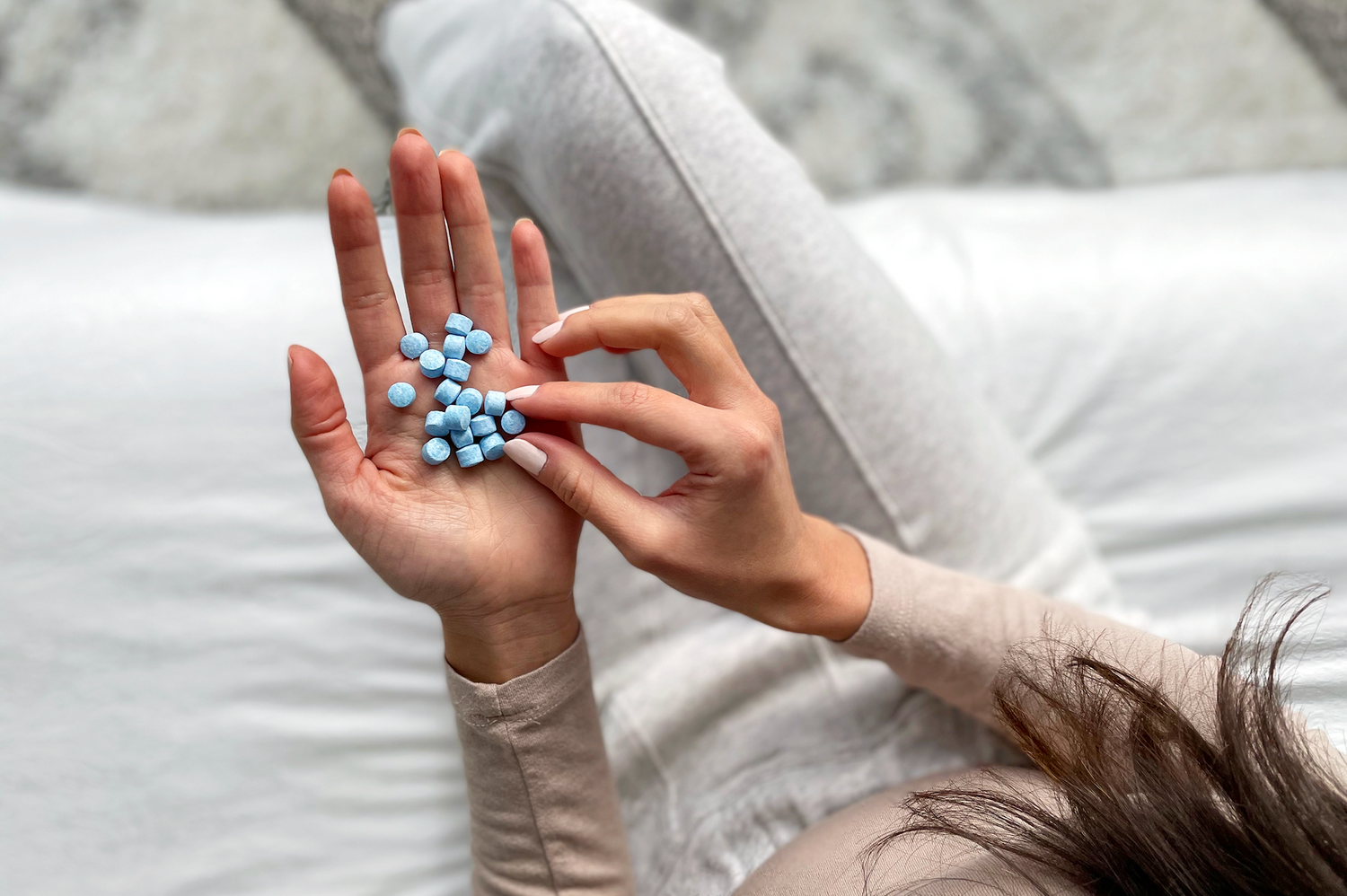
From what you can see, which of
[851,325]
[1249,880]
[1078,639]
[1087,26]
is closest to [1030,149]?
[1087,26]

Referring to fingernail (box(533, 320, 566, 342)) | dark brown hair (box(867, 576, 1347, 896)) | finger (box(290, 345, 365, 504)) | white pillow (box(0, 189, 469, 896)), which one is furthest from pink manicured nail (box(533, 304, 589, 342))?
dark brown hair (box(867, 576, 1347, 896))

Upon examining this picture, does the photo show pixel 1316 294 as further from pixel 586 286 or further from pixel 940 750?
pixel 586 286

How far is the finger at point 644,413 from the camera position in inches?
18.5

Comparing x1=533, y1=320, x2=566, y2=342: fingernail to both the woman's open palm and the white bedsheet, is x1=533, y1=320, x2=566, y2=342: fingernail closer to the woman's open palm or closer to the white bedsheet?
the woman's open palm

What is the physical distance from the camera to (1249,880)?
0.42 m

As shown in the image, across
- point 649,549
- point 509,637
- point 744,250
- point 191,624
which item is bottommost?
point 191,624

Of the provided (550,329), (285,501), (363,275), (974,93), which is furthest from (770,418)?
(974,93)

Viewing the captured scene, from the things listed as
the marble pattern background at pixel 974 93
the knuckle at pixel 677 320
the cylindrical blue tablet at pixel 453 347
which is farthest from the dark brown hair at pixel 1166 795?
the marble pattern background at pixel 974 93

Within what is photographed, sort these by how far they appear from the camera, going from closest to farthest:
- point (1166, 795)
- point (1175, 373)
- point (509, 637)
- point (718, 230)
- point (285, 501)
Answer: point (1166, 795) < point (509, 637) < point (718, 230) < point (285, 501) < point (1175, 373)

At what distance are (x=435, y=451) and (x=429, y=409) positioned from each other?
0.03 meters

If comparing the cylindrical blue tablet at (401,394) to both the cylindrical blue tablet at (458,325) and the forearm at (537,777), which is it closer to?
the cylindrical blue tablet at (458,325)

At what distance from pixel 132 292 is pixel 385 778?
1.65 feet

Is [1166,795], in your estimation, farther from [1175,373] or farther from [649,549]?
[1175,373]

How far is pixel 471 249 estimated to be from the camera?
20.6 inches
